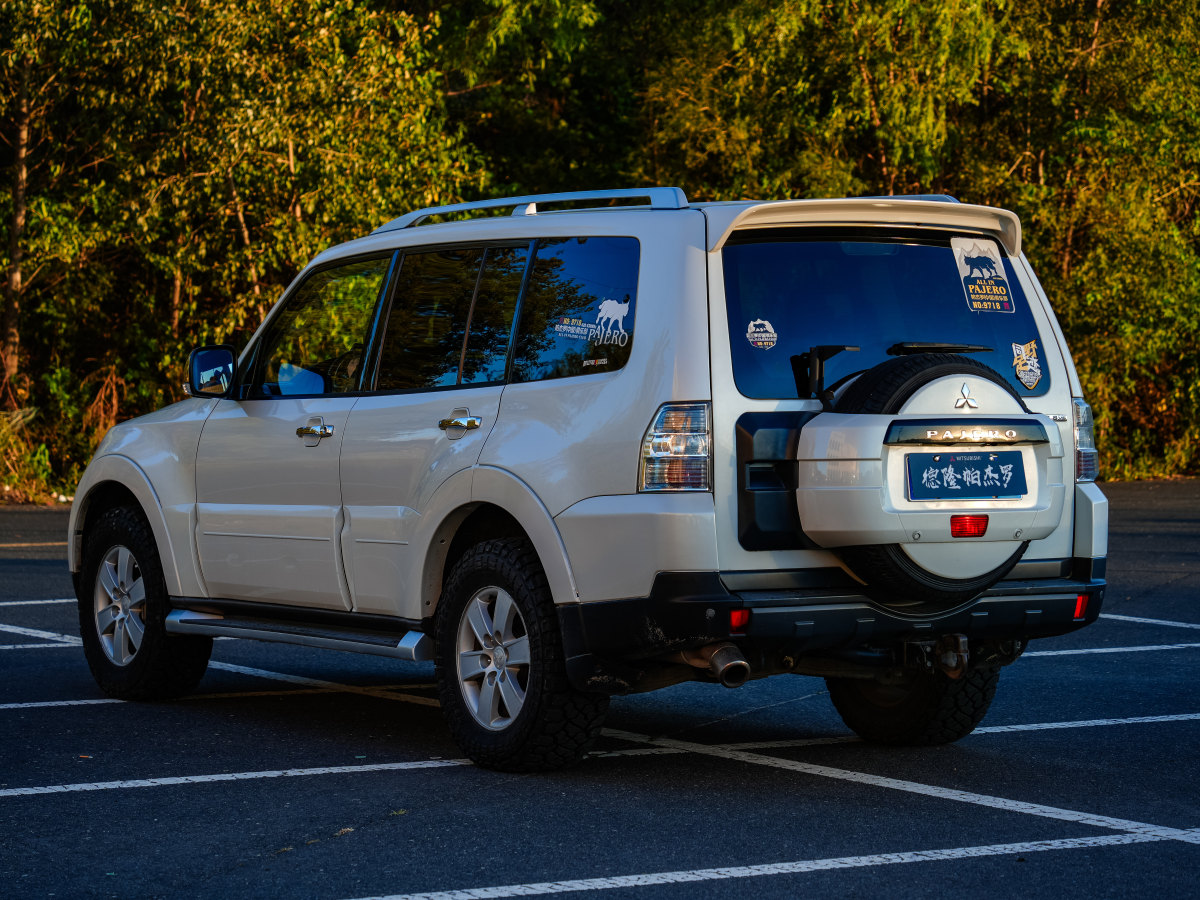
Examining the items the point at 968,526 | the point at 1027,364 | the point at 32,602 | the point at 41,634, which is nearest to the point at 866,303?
the point at 1027,364

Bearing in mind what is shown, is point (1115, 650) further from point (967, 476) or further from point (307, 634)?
point (307, 634)

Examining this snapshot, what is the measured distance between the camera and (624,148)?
2827cm

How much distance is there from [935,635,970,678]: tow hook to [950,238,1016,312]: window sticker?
119 cm

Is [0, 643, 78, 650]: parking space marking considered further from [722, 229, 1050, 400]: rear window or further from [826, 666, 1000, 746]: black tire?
[722, 229, 1050, 400]: rear window

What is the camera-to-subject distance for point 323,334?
295 inches

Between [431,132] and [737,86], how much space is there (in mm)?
4743

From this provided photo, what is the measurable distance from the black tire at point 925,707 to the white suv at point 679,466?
0.6 inches

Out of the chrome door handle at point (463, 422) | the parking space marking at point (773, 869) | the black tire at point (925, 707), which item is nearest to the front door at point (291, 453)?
the chrome door handle at point (463, 422)

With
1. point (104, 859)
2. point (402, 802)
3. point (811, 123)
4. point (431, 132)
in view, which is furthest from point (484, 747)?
point (811, 123)

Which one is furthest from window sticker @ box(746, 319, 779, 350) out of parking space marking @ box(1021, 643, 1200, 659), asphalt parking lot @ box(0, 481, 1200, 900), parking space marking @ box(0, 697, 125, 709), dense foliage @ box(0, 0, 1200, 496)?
dense foliage @ box(0, 0, 1200, 496)

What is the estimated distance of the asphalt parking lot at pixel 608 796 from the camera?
4.88 meters

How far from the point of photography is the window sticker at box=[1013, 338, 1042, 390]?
6.34m

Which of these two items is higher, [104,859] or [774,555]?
[774,555]

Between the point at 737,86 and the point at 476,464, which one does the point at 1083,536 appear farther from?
the point at 737,86
